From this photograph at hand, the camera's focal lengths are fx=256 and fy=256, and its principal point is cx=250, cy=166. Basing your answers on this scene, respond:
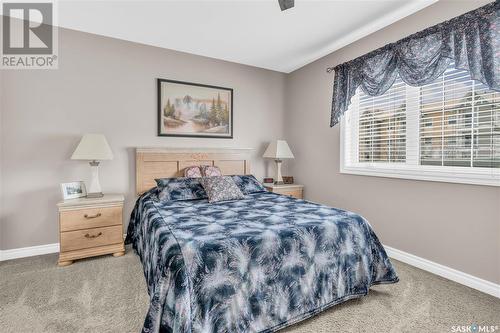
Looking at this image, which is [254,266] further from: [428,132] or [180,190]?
[428,132]

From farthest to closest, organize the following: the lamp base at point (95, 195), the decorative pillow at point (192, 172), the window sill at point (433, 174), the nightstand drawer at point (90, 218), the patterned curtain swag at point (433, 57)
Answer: the decorative pillow at point (192, 172), the lamp base at point (95, 195), the nightstand drawer at point (90, 218), the window sill at point (433, 174), the patterned curtain swag at point (433, 57)

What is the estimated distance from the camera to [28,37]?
2.81 m

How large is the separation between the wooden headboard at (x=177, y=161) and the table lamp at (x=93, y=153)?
1.47 ft

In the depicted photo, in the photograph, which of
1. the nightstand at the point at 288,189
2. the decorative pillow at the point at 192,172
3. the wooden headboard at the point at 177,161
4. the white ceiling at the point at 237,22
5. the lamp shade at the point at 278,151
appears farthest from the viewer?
the lamp shade at the point at 278,151

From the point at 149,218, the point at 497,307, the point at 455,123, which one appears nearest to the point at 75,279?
the point at 149,218

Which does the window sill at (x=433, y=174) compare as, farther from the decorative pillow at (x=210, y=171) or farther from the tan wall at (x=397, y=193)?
the decorative pillow at (x=210, y=171)

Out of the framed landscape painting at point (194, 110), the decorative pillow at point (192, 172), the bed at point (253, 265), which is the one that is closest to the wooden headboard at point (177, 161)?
the decorative pillow at point (192, 172)

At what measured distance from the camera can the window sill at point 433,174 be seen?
205 centimetres

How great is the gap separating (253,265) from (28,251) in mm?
2782

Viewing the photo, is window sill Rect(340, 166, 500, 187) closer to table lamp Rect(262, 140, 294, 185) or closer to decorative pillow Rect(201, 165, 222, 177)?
table lamp Rect(262, 140, 294, 185)

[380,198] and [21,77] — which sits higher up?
[21,77]

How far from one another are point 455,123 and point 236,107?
8.80 ft

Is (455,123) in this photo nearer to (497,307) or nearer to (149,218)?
(497,307)

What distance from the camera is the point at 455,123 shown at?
232 centimetres
